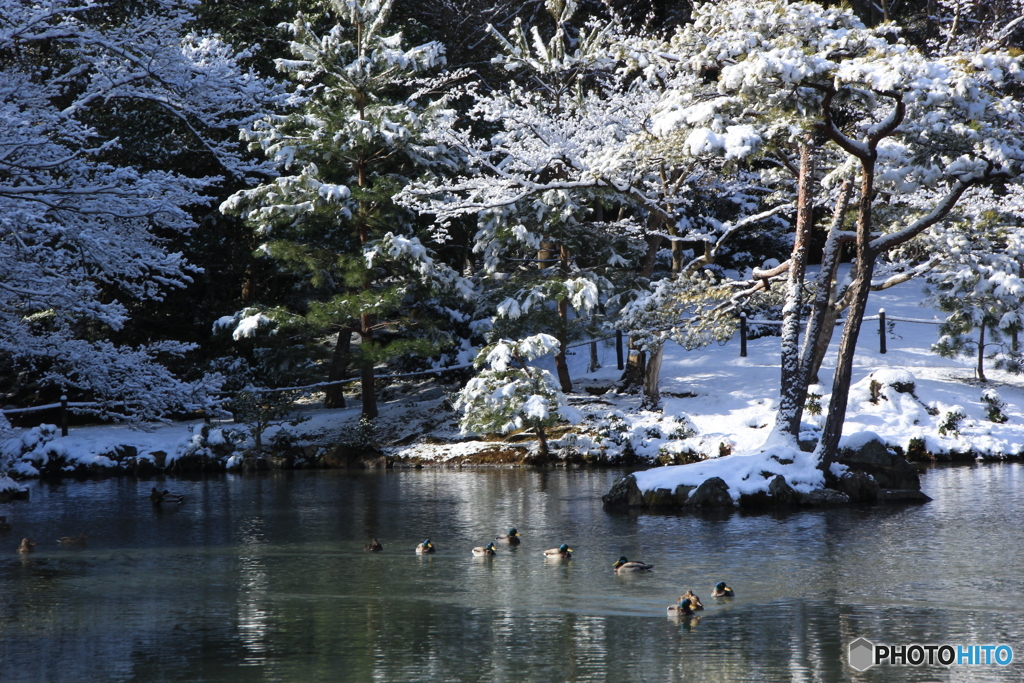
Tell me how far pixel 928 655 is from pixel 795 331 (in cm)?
916

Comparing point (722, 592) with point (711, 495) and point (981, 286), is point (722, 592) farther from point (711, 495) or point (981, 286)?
point (981, 286)

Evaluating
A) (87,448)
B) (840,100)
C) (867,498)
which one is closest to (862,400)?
(867,498)

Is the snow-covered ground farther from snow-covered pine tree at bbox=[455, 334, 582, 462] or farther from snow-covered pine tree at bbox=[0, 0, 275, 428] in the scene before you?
snow-covered pine tree at bbox=[0, 0, 275, 428]

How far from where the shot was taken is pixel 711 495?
49.9 ft

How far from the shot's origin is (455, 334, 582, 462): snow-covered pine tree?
20.3 metres

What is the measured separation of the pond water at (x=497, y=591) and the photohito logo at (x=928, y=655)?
0.11 m

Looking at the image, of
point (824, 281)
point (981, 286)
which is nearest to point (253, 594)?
point (824, 281)

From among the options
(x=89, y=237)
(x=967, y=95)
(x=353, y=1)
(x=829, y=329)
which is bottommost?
(x=829, y=329)

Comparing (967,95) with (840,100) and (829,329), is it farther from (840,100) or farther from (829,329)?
(829,329)

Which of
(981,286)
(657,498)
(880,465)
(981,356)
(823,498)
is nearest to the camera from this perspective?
(823,498)

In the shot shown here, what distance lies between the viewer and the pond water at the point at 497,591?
763 centimetres

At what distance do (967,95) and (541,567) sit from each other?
7.85 metres

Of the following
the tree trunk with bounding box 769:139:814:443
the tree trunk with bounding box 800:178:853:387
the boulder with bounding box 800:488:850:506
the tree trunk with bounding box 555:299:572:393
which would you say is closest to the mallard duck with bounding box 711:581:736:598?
the boulder with bounding box 800:488:850:506

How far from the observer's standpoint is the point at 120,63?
15.2 meters
